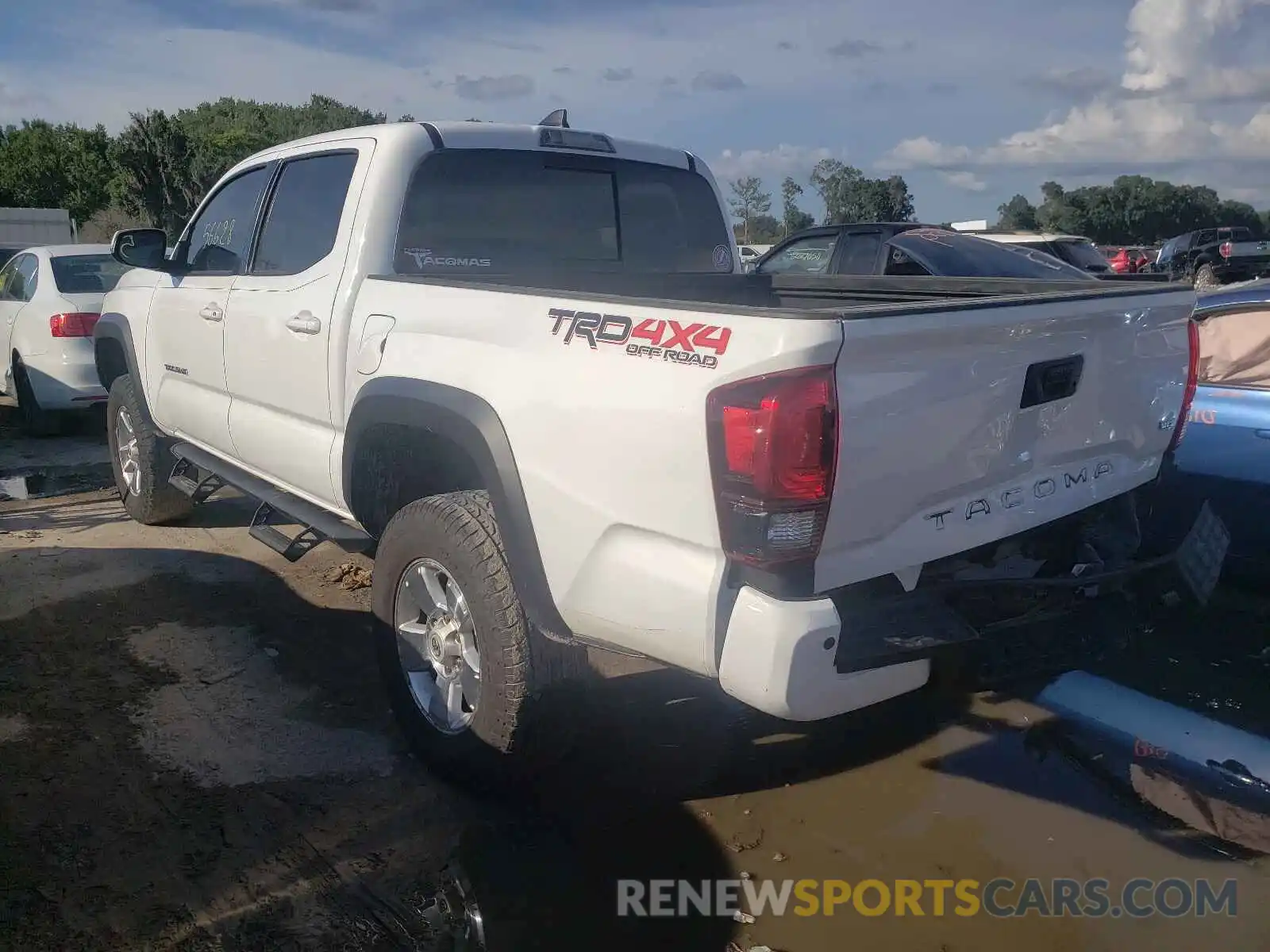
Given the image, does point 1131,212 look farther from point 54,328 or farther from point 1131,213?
point 54,328

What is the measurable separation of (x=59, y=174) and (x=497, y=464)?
5162 cm

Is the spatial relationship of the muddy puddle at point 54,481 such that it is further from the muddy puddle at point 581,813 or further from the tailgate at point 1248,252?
the tailgate at point 1248,252

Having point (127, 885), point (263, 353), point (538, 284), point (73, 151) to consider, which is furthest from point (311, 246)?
point (73, 151)

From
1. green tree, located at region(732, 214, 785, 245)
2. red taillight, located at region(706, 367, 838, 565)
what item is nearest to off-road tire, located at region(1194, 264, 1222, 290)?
green tree, located at region(732, 214, 785, 245)

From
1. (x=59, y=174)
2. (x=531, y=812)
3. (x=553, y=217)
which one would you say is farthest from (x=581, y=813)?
(x=59, y=174)

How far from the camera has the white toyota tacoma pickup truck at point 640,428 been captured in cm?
233

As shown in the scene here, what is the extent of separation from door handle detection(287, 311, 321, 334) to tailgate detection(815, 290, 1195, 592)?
226 cm

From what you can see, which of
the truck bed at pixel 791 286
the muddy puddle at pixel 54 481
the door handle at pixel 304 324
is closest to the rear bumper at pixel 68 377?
the muddy puddle at pixel 54 481

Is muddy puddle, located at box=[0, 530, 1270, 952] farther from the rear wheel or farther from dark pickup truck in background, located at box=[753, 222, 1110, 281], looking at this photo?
the rear wheel

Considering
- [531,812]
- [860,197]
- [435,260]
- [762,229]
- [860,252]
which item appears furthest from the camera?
[762,229]

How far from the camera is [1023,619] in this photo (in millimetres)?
2799

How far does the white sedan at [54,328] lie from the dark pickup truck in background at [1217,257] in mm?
19746

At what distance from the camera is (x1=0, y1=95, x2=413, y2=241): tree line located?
34.8 meters

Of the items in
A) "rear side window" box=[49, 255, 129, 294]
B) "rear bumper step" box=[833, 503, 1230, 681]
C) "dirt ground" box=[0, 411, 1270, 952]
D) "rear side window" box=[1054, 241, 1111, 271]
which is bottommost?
"dirt ground" box=[0, 411, 1270, 952]
